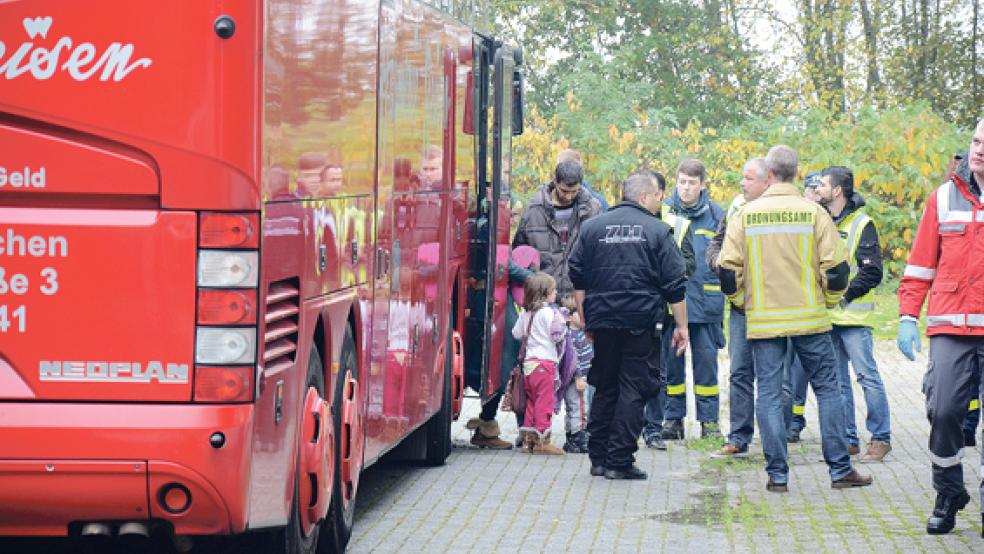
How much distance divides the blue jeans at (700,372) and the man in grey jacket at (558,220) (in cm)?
93

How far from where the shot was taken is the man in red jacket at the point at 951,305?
880cm

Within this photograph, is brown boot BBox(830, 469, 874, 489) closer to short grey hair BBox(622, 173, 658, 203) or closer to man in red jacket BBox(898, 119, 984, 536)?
man in red jacket BBox(898, 119, 984, 536)

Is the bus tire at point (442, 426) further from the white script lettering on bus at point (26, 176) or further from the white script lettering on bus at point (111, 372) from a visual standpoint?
the white script lettering on bus at point (26, 176)

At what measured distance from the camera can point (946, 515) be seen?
29.3 ft

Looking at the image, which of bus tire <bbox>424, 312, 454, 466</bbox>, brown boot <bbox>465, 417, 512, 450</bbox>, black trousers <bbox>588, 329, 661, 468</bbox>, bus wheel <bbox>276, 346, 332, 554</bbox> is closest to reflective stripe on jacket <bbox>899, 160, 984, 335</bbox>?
black trousers <bbox>588, 329, 661, 468</bbox>

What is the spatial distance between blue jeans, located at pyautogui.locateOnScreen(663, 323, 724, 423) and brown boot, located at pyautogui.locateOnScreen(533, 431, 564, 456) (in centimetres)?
114

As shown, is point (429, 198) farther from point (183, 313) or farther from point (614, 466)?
point (183, 313)

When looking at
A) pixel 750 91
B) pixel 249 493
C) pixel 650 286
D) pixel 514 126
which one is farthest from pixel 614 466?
pixel 750 91

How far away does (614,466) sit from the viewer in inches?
441

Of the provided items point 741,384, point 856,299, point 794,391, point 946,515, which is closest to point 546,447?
point 741,384

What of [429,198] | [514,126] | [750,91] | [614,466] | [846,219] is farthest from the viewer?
[750,91]

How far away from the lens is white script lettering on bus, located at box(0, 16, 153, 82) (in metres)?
5.98

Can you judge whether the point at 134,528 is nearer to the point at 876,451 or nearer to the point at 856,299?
the point at 856,299

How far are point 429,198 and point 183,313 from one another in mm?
4589
